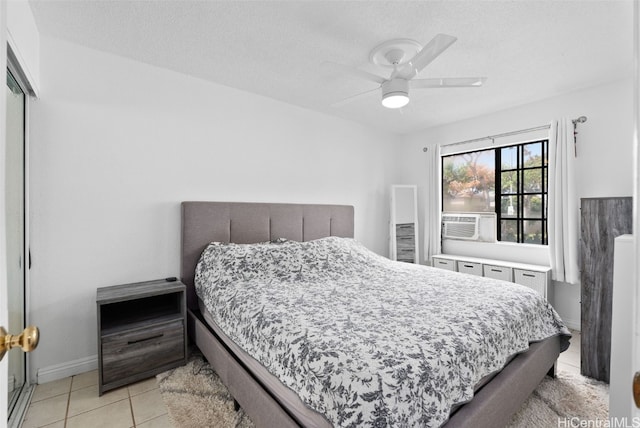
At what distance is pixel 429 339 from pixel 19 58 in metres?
2.71

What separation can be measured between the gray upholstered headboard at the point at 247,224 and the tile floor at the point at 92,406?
78 cm

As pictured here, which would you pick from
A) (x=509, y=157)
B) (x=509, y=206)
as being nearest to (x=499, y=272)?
(x=509, y=206)

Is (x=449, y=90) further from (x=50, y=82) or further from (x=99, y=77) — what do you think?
(x=50, y=82)

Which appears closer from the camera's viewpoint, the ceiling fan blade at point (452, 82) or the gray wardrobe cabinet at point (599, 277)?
the ceiling fan blade at point (452, 82)

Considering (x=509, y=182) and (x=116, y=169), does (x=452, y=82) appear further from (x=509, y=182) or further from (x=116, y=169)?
(x=116, y=169)

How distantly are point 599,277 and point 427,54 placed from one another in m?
2.13

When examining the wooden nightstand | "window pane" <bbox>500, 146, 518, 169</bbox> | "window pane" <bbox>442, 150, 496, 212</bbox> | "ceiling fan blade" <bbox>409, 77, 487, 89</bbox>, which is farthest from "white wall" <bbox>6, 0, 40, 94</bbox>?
"window pane" <bbox>500, 146, 518, 169</bbox>

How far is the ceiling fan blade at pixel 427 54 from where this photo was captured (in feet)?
5.28

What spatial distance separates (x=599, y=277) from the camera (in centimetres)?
226

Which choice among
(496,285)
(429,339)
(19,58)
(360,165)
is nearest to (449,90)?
(360,165)

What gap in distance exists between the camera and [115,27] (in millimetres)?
2068

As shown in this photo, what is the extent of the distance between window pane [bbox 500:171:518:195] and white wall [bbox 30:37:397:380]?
9.20 ft

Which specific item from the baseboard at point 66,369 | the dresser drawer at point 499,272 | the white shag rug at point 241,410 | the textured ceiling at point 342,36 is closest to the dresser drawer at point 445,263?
the dresser drawer at point 499,272

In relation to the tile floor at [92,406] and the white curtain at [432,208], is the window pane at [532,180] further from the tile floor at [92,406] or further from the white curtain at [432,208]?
the tile floor at [92,406]
